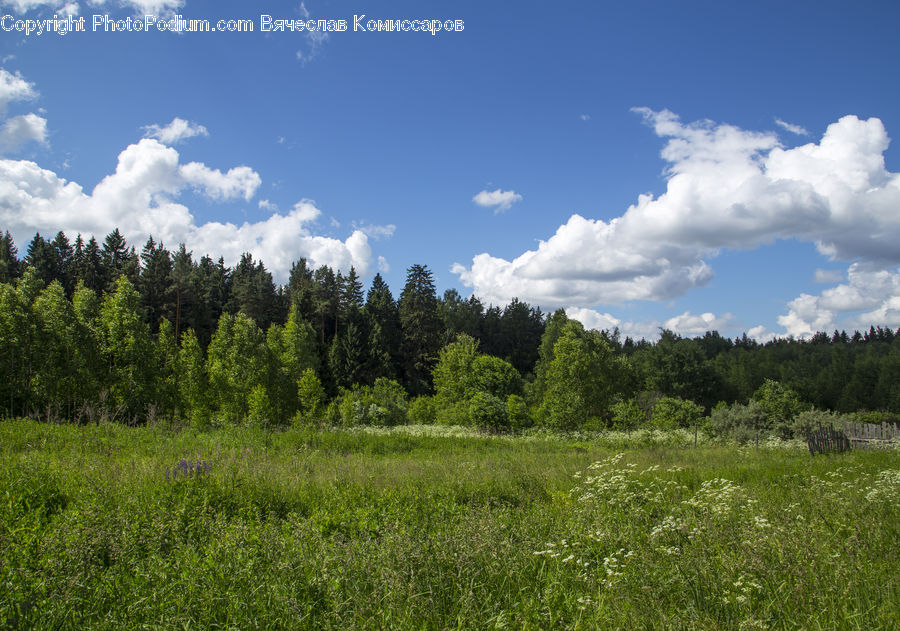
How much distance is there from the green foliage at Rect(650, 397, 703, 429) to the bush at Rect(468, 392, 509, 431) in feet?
34.0

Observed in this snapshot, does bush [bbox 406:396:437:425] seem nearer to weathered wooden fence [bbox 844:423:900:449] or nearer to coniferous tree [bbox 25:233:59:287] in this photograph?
weathered wooden fence [bbox 844:423:900:449]

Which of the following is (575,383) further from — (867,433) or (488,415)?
(867,433)

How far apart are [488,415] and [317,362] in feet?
72.2

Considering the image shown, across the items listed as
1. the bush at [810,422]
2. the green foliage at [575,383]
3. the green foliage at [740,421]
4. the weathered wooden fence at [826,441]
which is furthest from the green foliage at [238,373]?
the bush at [810,422]

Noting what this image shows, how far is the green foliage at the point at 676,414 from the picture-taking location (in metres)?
32.5

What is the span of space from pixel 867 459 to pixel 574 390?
68.2 ft

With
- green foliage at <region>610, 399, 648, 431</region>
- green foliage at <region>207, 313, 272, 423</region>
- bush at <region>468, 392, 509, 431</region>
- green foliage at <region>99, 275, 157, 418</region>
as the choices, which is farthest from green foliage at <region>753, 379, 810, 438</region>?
green foliage at <region>99, 275, 157, 418</region>

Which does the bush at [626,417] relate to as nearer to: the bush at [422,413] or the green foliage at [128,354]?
the bush at [422,413]

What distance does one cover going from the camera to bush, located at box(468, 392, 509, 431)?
31.6m

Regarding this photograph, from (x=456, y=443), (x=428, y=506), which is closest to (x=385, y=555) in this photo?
(x=428, y=506)

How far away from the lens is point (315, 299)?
194 feet

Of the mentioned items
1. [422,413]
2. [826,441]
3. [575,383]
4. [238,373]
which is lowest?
[422,413]

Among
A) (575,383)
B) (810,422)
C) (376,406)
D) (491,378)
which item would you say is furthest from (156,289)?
(810,422)

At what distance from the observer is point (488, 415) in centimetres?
3159
